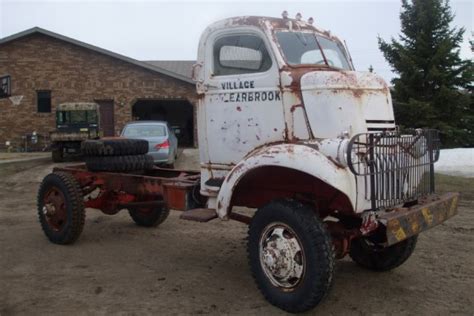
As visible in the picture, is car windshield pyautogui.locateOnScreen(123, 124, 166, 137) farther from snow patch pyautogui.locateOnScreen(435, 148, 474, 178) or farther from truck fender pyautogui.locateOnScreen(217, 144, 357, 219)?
truck fender pyautogui.locateOnScreen(217, 144, 357, 219)

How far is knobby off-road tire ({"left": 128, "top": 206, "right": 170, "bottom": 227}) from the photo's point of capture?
7973mm

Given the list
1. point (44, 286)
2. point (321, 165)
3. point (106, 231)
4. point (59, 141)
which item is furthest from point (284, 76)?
point (59, 141)

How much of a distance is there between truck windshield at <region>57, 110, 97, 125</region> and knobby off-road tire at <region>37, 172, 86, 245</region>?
1501 centimetres

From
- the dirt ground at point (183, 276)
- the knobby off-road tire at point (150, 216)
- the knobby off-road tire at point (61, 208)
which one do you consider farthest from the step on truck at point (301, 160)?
the knobby off-road tire at point (150, 216)

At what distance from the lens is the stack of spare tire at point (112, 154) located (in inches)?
279

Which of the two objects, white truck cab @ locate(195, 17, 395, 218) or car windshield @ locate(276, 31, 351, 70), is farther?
car windshield @ locate(276, 31, 351, 70)

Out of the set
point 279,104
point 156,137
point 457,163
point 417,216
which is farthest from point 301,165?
point 457,163

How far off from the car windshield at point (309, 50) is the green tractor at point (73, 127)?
16.7m

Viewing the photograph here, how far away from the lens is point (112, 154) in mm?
7129

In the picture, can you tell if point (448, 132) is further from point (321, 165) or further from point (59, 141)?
point (321, 165)

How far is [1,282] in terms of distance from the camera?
5320 mm

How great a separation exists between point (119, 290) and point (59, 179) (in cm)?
247

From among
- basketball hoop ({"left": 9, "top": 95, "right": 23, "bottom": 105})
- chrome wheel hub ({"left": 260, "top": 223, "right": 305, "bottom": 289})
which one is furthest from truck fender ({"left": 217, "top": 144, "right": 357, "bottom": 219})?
basketball hoop ({"left": 9, "top": 95, "right": 23, "bottom": 105})

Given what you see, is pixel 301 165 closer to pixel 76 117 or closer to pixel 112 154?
pixel 112 154
